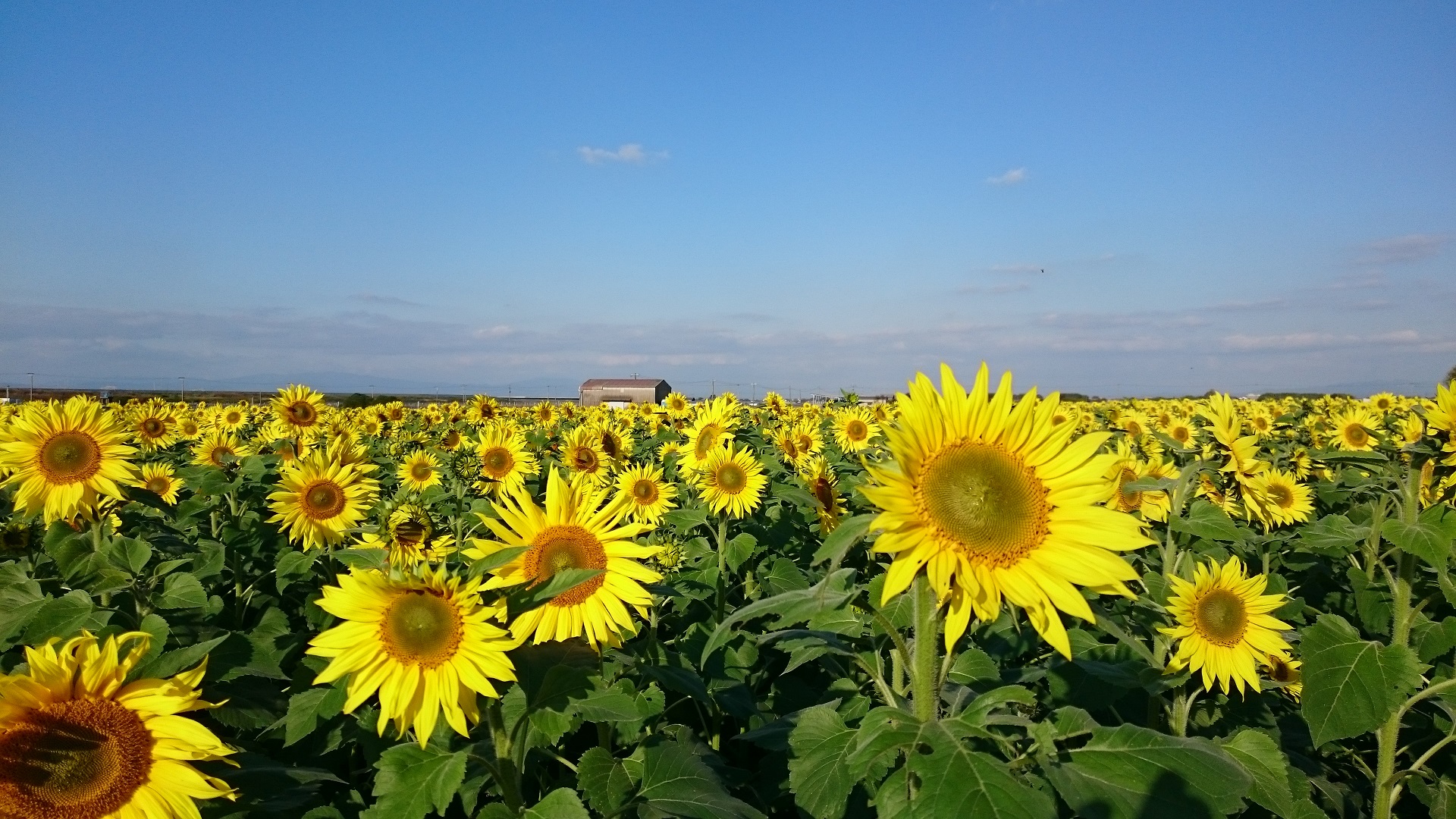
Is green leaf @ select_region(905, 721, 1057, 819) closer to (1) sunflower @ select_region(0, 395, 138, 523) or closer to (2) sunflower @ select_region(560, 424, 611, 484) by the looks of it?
(1) sunflower @ select_region(0, 395, 138, 523)

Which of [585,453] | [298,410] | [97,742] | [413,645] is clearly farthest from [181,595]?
[298,410]

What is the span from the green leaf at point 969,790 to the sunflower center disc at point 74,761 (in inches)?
79.6

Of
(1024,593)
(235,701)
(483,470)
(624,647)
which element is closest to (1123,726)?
(1024,593)

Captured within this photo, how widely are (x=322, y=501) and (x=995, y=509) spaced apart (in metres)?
4.60

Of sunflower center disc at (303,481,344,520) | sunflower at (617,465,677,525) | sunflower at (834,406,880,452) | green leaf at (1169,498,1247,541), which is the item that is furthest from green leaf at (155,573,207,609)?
sunflower at (834,406,880,452)

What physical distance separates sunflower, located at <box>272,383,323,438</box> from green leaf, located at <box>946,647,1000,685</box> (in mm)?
8436

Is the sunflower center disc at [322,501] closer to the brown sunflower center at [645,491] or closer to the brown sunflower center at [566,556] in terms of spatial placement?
the brown sunflower center at [645,491]

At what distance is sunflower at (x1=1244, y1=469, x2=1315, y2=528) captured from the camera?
5.00m

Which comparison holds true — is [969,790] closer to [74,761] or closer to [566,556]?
[566,556]

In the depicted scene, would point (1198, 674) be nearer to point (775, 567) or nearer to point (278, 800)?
point (775, 567)

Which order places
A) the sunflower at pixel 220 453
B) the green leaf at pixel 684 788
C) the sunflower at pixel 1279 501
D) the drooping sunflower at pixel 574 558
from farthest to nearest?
1. the sunflower at pixel 220 453
2. the sunflower at pixel 1279 501
3. the drooping sunflower at pixel 574 558
4. the green leaf at pixel 684 788

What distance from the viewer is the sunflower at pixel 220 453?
738cm

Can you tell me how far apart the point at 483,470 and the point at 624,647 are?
15.9 ft

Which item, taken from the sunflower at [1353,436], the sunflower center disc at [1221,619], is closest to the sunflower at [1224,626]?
the sunflower center disc at [1221,619]
